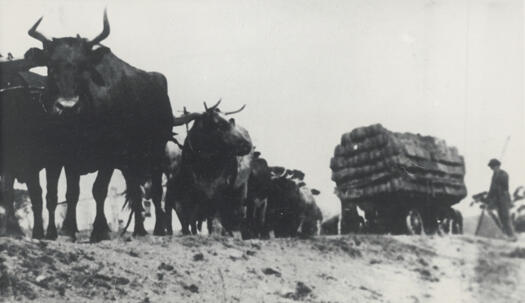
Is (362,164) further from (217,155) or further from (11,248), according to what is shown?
(11,248)

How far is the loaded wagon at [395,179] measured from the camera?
1683cm

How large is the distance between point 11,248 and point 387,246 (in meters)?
7.11

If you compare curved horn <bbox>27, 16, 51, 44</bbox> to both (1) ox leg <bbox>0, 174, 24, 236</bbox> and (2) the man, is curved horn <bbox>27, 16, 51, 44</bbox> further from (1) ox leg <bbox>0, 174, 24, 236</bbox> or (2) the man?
(2) the man

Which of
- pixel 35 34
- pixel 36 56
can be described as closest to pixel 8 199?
pixel 36 56

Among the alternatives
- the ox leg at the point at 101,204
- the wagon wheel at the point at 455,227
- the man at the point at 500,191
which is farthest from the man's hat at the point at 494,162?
the ox leg at the point at 101,204

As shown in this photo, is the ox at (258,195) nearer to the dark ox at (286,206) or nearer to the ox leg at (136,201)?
the dark ox at (286,206)

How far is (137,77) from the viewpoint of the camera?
11.4 metres

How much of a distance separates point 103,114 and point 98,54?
80cm

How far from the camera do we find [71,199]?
399 inches

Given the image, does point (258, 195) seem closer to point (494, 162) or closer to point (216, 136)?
point (216, 136)

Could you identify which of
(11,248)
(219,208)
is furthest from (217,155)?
(11,248)

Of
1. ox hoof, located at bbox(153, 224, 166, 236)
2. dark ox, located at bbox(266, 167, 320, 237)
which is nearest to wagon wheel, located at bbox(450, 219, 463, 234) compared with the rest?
dark ox, located at bbox(266, 167, 320, 237)

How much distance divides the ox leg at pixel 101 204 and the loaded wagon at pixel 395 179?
784 centimetres

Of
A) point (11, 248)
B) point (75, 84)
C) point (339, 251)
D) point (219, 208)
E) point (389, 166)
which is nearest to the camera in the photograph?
point (11, 248)
